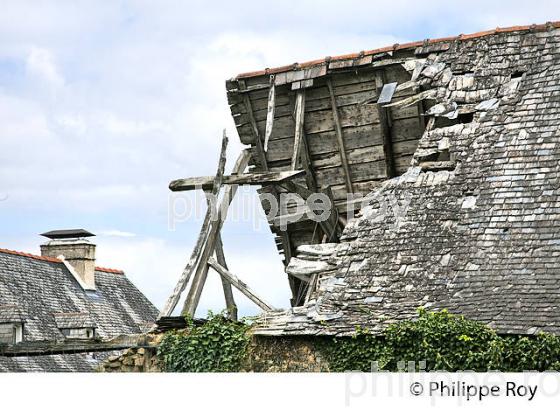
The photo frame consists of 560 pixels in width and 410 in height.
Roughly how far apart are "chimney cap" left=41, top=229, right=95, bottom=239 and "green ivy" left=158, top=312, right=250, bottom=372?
19.1 metres

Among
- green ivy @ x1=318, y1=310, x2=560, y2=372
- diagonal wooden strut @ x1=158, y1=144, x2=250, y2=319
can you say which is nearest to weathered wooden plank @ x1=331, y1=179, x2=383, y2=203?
diagonal wooden strut @ x1=158, y1=144, x2=250, y2=319

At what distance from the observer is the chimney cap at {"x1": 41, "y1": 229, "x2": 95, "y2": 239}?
120 ft

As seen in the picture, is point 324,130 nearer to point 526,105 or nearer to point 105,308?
point 526,105

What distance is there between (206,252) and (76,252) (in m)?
16.6

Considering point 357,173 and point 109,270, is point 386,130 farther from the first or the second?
point 109,270

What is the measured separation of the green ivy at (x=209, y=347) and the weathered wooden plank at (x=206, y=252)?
199cm

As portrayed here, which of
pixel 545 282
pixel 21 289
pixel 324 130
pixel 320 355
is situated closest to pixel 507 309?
pixel 545 282

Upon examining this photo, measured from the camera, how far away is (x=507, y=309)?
16047mm

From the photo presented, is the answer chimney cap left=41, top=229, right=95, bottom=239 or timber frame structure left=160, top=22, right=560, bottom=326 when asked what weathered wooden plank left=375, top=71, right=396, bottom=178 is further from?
chimney cap left=41, top=229, right=95, bottom=239

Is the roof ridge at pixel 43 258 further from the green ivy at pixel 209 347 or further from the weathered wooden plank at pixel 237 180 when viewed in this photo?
the green ivy at pixel 209 347

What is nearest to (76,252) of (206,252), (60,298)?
(60,298)

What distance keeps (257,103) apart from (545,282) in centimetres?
766

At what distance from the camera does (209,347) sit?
17578mm
